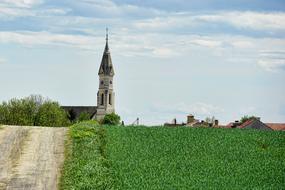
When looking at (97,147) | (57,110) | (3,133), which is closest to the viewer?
(97,147)

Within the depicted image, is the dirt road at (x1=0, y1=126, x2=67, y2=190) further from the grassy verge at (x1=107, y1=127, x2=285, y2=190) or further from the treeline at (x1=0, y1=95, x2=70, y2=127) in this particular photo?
the treeline at (x1=0, y1=95, x2=70, y2=127)

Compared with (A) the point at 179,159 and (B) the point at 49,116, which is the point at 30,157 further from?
(B) the point at 49,116

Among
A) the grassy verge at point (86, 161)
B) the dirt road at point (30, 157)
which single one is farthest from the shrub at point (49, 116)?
the grassy verge at point (86, 161)

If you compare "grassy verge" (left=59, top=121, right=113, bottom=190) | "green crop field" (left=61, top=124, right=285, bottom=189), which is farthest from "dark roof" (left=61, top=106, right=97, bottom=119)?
"grassy verge" (left=59, top=121, right=113, bottom=190)

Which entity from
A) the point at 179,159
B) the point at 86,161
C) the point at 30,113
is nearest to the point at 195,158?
the point at 179,159

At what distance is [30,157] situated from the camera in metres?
34.9

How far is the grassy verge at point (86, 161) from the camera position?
28.4 meters

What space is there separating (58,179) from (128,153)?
20.9 ft

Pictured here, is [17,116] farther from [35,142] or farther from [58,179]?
[58,179]

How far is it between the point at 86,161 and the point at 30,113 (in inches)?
2793

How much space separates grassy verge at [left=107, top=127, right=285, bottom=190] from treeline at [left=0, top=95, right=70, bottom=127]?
56602mm

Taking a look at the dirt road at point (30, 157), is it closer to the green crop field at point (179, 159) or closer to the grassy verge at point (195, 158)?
the green crop field at point (179, 159)

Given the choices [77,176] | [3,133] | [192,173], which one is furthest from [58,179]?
[3,133]

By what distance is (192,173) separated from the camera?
31.0 meters
